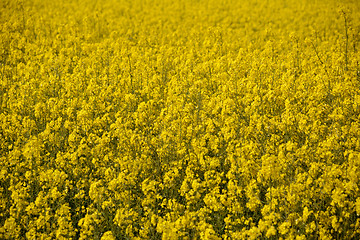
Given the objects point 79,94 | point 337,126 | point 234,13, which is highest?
point 234,13

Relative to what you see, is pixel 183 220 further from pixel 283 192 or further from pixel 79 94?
pixel 79 94

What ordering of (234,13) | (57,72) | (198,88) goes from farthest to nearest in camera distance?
(234,13), (57,72), (198,88)

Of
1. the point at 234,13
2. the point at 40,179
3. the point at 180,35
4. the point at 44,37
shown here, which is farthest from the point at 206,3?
the point at 40,179

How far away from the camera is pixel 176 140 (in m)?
6.41

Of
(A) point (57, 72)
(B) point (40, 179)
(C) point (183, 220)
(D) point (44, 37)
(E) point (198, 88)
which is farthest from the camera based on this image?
(D) point (44, 37)

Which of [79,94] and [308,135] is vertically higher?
[79,94]

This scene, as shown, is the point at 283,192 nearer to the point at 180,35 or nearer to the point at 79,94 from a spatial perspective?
the point at 79,94

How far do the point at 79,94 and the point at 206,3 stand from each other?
13.3 meters

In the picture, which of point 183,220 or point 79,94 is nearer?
point 183,220

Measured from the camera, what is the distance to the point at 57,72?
32.8 ft

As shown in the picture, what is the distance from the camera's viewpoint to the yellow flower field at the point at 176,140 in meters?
4.65

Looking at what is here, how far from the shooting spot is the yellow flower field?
4652 mm

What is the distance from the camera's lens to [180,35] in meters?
14.3

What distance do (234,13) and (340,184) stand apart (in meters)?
14.5
